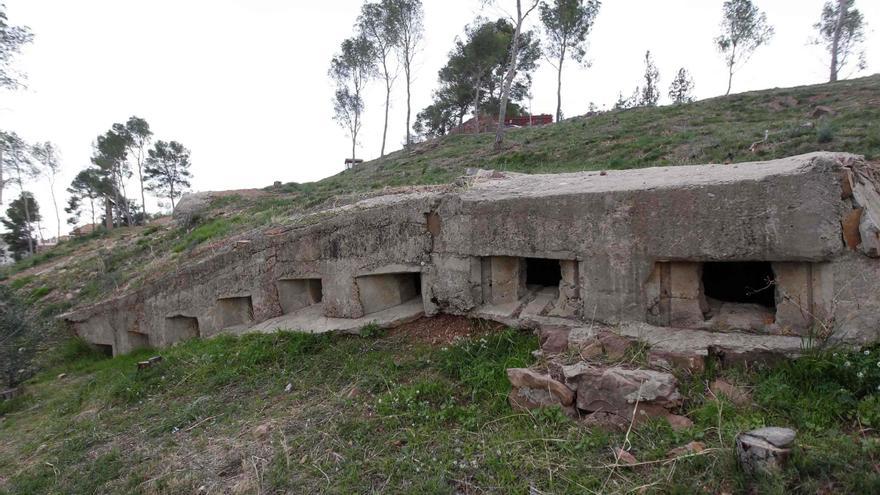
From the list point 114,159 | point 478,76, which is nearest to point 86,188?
point 114,159

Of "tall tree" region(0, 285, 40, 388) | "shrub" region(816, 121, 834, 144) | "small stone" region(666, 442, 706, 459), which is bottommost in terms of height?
"tall tree" region(0, 285, 40, 388)

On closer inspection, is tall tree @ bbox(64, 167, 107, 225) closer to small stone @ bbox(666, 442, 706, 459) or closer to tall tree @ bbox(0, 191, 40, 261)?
tall tree @ bbox(0, 191, 40, 261)

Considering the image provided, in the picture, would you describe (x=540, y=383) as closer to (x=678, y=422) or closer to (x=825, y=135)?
(x=678, y=422)

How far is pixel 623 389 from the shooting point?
115 inches

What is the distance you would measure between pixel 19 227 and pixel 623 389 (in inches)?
1839

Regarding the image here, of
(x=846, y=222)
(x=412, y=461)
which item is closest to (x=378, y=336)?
(x=412, y=461)

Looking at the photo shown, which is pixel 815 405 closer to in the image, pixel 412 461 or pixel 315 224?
pixel 412 461

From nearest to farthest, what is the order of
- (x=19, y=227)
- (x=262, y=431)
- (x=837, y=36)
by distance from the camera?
(x=262, y=431), (x=837, y=36), (x=19, y=227)

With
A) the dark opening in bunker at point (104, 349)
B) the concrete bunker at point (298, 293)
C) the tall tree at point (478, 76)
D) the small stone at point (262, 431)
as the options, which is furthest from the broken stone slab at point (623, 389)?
the tall tree at point (478, 76)

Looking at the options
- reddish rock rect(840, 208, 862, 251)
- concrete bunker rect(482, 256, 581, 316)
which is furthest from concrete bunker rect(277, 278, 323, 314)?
reddish rock rect(840, 208, 862, 251)

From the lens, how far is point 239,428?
386cm

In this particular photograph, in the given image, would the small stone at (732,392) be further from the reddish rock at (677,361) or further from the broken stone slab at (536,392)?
the broken stone slab at (536,392)

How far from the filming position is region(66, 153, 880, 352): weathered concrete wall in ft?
9.61

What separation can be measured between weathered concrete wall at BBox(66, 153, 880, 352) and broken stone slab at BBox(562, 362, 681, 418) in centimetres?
72
